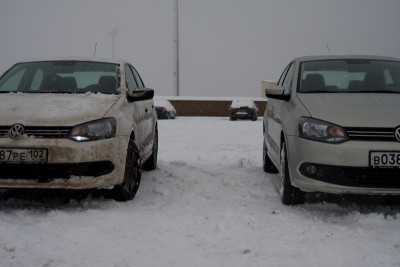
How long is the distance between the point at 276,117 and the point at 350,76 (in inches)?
39.2

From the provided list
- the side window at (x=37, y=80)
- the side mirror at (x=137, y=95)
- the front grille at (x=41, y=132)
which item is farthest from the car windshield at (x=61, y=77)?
the front grille at (x=41, y=132)

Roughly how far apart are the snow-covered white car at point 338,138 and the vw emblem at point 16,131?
100 inches

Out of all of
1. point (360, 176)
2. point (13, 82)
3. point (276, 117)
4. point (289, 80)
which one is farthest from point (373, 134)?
point (13, 82)

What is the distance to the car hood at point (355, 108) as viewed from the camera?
470 cm

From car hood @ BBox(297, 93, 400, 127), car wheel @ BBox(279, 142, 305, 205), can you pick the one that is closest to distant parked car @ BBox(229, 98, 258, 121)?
car hood @ BBox(297, 93, 400, 127)

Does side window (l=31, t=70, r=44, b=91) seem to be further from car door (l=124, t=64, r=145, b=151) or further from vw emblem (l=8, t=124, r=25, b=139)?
vw emblem (l=8, t=124, r=25, b=139)

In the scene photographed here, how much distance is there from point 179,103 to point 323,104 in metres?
33.4

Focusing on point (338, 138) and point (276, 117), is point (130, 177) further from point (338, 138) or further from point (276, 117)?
point (338, 138)

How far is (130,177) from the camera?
550cm

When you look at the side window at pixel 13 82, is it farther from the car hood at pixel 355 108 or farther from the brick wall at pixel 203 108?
the brick wall at pixel 203 108

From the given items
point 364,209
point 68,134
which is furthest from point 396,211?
point 68,134

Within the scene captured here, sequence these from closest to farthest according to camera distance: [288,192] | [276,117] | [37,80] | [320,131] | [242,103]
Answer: [320,131]
[288,192]
[37,80]
[276,117]
[242,103]

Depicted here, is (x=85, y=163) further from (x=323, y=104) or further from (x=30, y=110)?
(x=323, y=104)

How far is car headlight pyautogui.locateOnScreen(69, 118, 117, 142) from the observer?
4.77 m
